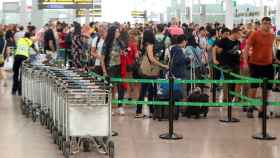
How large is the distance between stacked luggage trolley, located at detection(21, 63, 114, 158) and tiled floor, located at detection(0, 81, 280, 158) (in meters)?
0.26

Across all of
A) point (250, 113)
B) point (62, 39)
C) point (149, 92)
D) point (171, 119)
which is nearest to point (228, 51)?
point (250, 113)

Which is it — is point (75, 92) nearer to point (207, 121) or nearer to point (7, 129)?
point (7, 129)

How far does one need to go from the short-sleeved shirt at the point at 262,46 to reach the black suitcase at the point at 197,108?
3.97 feet

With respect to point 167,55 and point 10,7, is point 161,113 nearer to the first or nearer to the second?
point 167,55

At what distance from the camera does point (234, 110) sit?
12.5 meters

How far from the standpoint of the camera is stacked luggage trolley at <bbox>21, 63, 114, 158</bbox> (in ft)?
24.0

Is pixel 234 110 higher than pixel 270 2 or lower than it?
lower

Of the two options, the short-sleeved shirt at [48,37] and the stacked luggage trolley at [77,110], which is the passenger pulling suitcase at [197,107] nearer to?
the stacked luggage trolley at [77,110]

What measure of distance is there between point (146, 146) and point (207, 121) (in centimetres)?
274

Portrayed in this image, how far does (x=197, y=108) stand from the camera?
11305mm

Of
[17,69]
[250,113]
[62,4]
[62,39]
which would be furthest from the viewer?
[62,4]

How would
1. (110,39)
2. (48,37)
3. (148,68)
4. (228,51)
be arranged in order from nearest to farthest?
(110,39), (148,68), (228,51), (48,37)

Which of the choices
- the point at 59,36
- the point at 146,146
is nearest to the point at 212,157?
the point at 146,146

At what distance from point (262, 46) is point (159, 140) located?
3.15m
